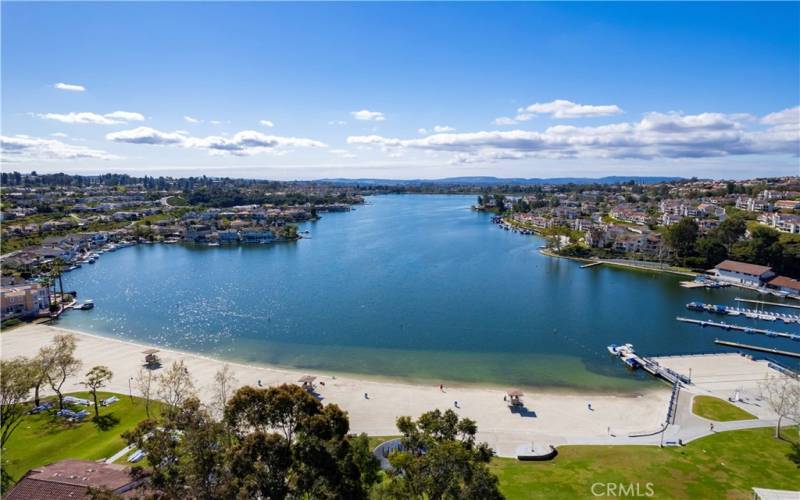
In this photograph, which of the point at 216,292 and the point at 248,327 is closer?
the point at 248,327

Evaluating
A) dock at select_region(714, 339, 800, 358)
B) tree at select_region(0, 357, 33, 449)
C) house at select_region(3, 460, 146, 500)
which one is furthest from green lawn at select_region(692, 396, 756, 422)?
tree at select_region(0, 357, 33, 449)

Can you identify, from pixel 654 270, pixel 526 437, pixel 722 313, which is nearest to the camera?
pixel 526 437

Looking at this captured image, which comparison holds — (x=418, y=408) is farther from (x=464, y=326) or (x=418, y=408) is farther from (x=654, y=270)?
(x=654, y=270)

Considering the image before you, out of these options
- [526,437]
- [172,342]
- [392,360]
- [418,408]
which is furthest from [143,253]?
[526,437]

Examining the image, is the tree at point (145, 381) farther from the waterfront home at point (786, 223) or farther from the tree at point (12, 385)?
the waterfront home at point (786, 223)

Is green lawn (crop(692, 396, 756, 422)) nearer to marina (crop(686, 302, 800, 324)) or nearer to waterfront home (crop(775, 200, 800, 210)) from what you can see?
marina (crop(686, 302, 800, 324))

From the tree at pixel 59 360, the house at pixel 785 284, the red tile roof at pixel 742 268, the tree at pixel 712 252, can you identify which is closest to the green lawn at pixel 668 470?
the tree at pixel 59 360
